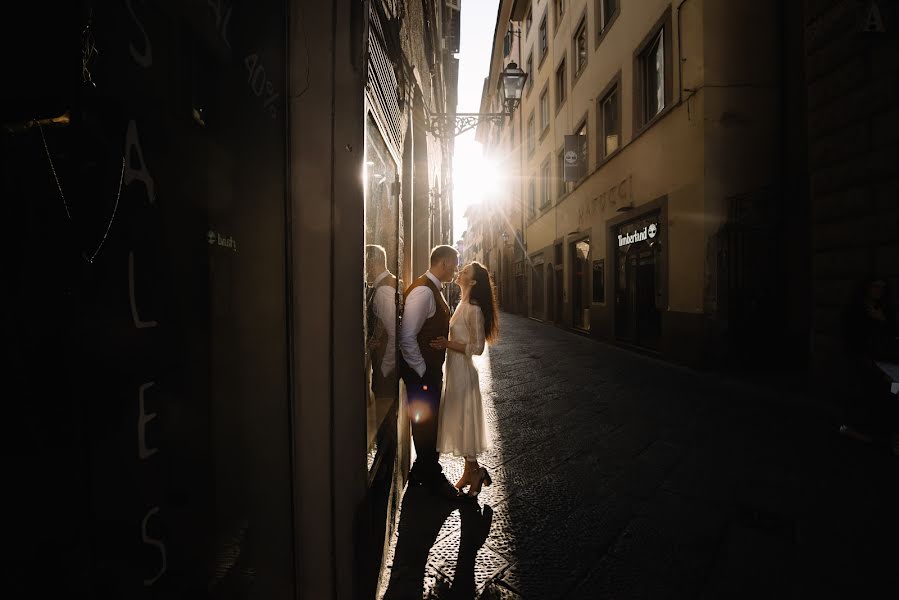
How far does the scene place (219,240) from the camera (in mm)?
1208

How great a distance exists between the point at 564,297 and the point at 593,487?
1331 cm

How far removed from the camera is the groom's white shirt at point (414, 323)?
2.95m

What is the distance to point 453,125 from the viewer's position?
8.18m

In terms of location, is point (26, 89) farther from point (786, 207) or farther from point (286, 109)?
point (786, 207)

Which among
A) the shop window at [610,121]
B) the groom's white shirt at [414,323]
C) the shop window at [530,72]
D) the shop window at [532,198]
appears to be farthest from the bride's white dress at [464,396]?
the shop window at [530,72]

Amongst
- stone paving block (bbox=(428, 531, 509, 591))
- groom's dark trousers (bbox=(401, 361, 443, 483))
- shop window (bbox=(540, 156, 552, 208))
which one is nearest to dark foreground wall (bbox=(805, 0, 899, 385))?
groom's dark trousers (bbox=(401, 361, 443, 483))

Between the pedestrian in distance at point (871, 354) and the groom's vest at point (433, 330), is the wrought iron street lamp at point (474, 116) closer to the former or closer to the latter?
the groom's vest at point (433, 330)

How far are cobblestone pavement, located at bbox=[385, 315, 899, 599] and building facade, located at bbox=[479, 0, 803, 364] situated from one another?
3163mm

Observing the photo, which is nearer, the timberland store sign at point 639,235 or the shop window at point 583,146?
the timberland store sign at point 639,235

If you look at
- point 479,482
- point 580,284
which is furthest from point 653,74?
point 479,482

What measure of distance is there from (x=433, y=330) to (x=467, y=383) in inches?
17.9

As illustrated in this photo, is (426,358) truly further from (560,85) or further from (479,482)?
(560,85)

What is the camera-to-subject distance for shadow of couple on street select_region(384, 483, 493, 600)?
7.09 feet

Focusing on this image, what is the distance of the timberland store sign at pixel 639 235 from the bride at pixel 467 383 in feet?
23.6
